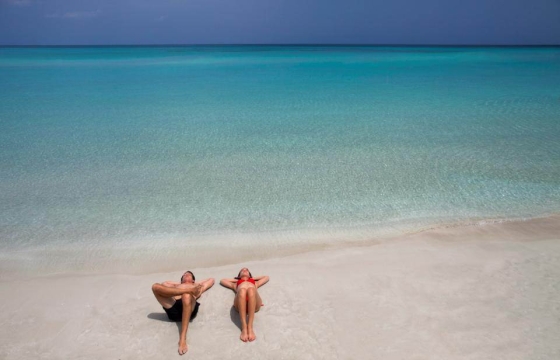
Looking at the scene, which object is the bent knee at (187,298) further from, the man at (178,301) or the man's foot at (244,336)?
the man's foot at (244,336)

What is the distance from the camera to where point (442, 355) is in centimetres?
354

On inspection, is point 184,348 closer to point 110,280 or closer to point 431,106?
point 110,280

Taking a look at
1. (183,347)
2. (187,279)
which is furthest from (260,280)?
(183,347)

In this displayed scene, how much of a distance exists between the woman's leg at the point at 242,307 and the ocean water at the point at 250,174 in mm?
1424

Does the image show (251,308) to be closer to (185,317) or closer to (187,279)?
(185,317)

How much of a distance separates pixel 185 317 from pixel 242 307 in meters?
0.57

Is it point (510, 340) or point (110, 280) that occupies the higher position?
point (110, 280)

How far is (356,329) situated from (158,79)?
24.9 meters

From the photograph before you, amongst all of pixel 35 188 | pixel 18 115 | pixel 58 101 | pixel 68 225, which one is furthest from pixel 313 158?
pixel 58 101

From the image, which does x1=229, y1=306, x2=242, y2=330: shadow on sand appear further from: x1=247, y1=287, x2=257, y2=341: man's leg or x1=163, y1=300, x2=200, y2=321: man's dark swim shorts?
x1=163, y1=300, x2=200, y2=321: man's dark swim shorts

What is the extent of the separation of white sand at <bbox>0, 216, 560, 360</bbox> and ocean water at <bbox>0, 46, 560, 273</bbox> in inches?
27.7

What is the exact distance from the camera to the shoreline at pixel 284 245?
5.11 m

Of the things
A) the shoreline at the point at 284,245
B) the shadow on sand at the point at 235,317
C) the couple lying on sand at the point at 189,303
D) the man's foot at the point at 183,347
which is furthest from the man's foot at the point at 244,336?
the shoreline at the point at 284,245

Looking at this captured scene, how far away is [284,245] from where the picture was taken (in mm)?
5613
